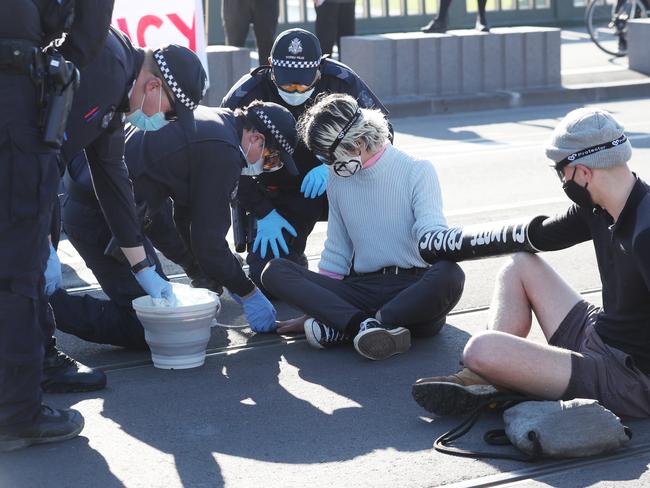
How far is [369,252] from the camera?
215 inches

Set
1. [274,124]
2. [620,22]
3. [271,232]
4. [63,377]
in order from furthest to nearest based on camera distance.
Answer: [620,22] < [271,232] < [274,124] < [63,377]

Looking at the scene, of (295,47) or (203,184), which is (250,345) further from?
(295,47)

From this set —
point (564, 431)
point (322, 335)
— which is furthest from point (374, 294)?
point (564, 431)

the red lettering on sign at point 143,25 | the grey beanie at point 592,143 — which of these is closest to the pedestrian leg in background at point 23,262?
the grey beanie at point 592,143

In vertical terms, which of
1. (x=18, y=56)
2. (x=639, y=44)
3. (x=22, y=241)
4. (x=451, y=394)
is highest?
(x=18, y=56)

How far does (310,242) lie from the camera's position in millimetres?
7488

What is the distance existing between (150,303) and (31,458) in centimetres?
106

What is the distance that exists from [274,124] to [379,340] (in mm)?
1224

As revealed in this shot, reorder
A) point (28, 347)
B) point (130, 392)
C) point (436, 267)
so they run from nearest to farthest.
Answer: point (28, 347)
point (130, 392)
point (436, 267)

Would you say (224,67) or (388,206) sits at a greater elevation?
(388,206)

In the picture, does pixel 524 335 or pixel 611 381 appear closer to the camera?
pixel 611 381

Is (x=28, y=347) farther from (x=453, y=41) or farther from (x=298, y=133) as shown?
(x=453, y=41)

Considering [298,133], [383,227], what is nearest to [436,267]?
[383,227]

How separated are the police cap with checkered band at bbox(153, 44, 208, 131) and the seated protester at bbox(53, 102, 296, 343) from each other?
1.71 feet
